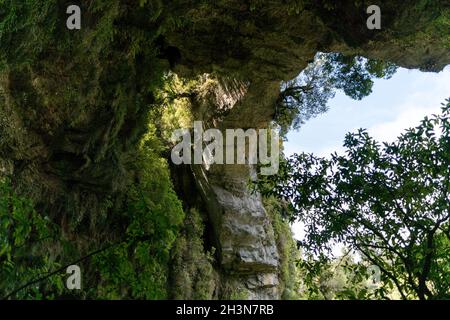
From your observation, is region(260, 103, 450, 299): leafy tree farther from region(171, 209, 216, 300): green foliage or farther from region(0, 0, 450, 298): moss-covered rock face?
region(171, 209, 216, 300): green foliage

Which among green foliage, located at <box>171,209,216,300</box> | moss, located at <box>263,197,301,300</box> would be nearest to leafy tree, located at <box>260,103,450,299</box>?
green foliage, located at <box>171,209,216,300</box>

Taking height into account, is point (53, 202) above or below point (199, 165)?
below

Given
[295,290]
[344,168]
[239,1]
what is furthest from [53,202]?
[295,290]

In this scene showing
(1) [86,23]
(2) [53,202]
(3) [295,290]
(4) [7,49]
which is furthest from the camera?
(3) [295,290]

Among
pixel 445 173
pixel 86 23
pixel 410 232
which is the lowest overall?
pixel 410 232

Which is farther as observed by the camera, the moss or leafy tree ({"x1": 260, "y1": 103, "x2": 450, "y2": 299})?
the moss

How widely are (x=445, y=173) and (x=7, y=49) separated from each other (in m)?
5.44

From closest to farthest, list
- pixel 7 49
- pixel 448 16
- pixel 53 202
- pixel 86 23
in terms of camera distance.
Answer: pixel 7 49, pixel 86 23, pixel 448 16, pixel 53 202

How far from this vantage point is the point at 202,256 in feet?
46.6

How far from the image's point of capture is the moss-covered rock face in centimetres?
731

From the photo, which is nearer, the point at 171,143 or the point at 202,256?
the point at 202,256

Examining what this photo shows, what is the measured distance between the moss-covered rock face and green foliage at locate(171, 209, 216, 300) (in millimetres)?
1816

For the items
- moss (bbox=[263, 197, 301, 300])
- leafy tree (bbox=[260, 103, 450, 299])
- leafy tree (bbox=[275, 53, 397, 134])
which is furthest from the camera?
moss (bbox=[263, 197, 301, 300])

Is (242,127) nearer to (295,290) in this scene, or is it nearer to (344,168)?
(295,290)
